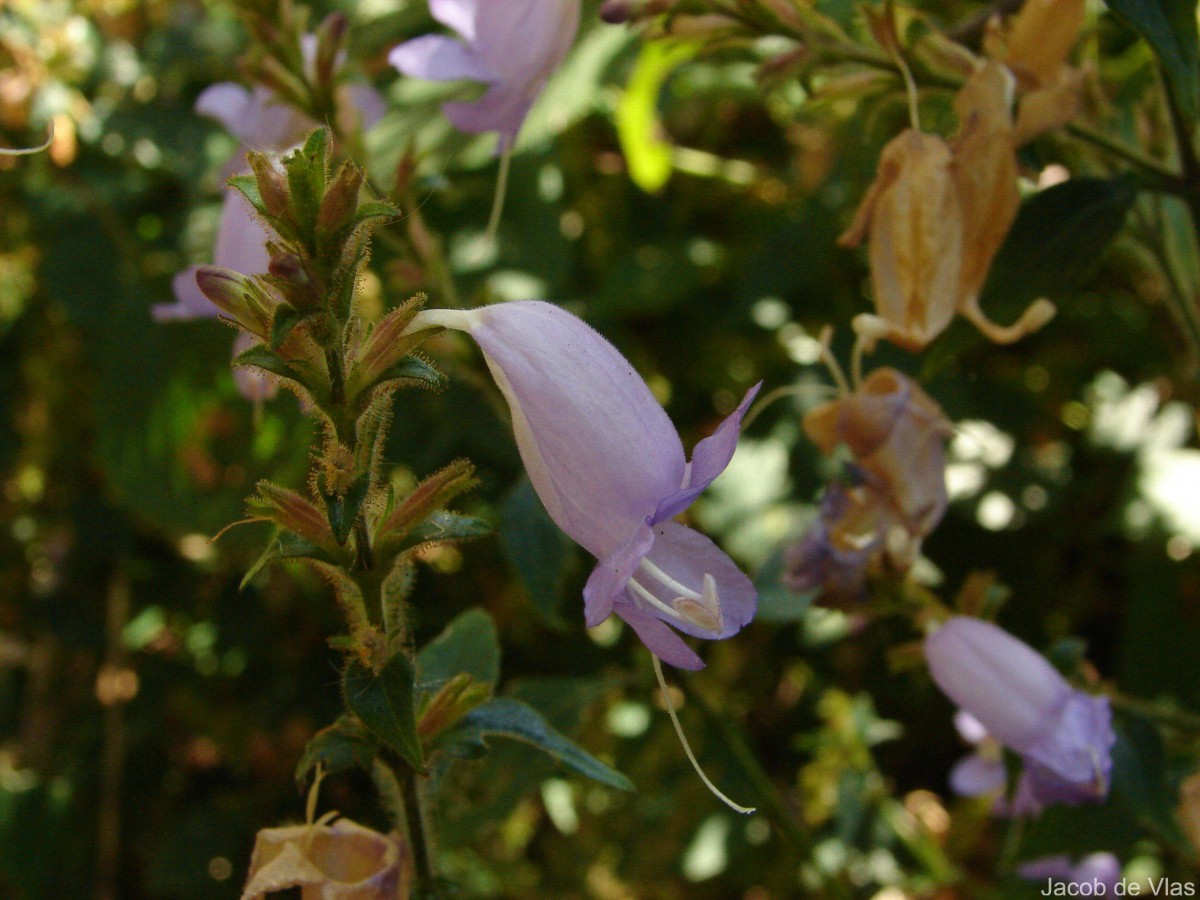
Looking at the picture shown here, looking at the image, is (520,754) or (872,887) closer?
(520,754)

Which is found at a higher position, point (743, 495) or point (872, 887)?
point (743, 495)

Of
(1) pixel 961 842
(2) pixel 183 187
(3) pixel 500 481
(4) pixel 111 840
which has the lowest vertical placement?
(4) pixel 111 840

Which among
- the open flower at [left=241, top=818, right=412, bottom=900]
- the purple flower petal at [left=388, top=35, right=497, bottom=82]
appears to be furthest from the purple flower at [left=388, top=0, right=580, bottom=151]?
the open flower at [left=241, top=818, right=412, bottom=900]

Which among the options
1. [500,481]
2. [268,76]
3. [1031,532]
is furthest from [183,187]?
[1031,532]

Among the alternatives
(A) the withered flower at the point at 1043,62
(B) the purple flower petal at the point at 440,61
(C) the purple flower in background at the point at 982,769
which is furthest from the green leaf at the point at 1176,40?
(C) the purple flower in background at the point at 982,769

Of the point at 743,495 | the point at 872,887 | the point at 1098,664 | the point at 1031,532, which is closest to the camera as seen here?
the point at 872,887

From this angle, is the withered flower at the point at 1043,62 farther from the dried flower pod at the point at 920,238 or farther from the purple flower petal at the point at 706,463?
the purple flower petal at the point at 706,463

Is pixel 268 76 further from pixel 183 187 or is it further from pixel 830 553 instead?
pixel 183 187
